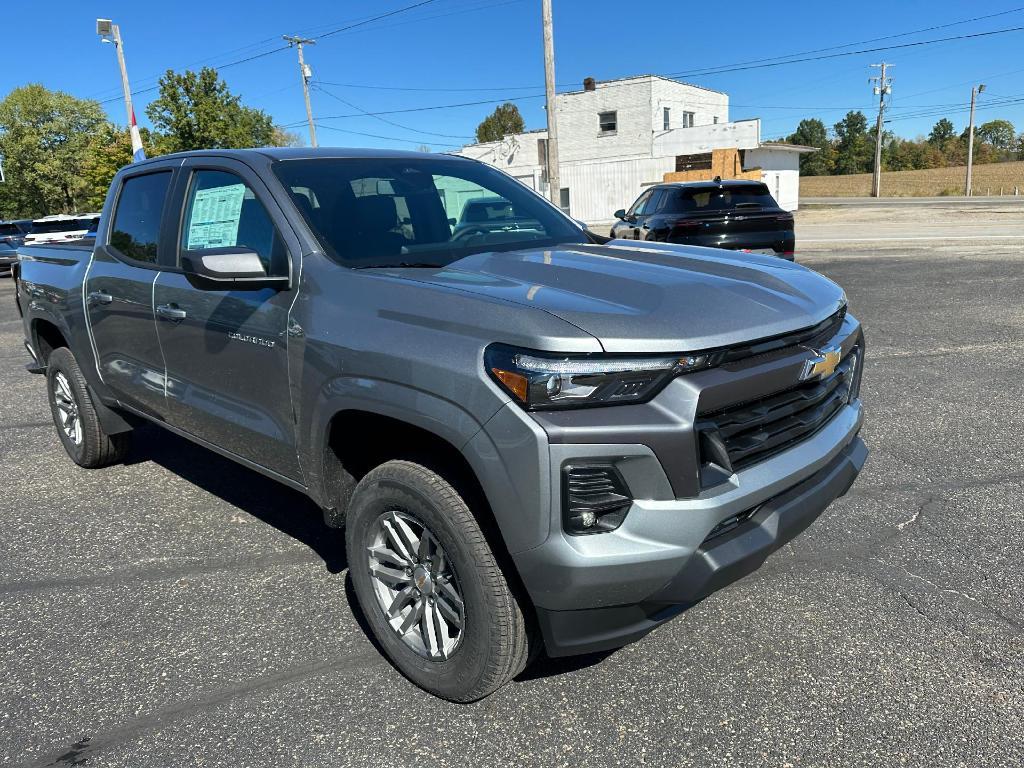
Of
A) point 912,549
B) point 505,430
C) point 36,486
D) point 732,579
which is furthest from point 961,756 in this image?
point 36,486

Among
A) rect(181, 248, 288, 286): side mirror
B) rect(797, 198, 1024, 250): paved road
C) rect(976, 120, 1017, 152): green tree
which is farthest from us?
rect(976, 120, 1017, 152): green tree

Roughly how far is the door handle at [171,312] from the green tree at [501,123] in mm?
91798

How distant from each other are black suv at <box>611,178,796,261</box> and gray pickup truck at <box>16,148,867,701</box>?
25.4 feet

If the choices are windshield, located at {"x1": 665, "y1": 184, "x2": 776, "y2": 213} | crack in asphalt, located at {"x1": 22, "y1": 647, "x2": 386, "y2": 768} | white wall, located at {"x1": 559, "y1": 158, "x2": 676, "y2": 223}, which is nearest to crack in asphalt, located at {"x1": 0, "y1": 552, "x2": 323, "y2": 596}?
crack in asphalt, located at {"x1": 22, "y1": 647, "x2": 386, "y2": 768}

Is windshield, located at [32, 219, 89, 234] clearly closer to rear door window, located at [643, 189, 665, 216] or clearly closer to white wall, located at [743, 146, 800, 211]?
rear door window, located at [643, 189, 665, 216]

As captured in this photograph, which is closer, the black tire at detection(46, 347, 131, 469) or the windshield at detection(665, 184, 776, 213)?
the black tire at detection(46, 347, 131, 469)

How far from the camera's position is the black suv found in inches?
432

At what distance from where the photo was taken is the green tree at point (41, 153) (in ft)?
203

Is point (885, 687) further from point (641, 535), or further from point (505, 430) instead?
point (505, 430)

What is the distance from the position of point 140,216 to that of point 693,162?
37386 millimetres

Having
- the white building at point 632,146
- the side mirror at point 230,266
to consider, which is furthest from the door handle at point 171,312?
the white building at point 632,146

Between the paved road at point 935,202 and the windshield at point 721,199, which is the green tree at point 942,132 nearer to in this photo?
the paved road at point 935,202

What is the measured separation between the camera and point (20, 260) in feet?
17.6

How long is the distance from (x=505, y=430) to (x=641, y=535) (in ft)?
1.52
